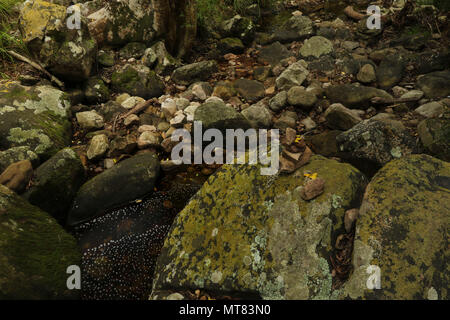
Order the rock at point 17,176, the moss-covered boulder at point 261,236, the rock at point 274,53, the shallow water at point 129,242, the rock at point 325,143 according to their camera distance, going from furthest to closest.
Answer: the rock at point 274,53 → the rock at point 325,143 → the rock at point 17,176 → the shallow water at point 129,242 → the moss-covered boulder at point 261,236

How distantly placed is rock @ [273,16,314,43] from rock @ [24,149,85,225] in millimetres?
5893

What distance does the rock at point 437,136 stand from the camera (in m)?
3.48

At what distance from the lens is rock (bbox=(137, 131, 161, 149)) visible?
4.56 metres

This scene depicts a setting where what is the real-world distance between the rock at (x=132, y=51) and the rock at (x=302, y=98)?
3652 millimetres

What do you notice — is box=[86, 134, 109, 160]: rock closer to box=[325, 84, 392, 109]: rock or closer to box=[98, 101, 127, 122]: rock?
box=[98, 101, 127, 122]: rock

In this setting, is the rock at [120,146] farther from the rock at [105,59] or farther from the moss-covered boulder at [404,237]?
the moss-covered boulder at [404,237]

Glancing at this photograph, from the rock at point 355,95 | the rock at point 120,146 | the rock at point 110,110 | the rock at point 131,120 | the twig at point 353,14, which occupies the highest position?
the twig at point 353,14

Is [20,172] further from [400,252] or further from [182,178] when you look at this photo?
[400,252]

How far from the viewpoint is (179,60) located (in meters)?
6.70

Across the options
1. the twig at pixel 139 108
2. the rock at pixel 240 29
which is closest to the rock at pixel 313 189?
the twig at pixel 139 108

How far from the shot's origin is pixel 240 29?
7445 millimetres

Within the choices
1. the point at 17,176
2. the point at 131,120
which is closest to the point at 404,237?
the point at 17,176

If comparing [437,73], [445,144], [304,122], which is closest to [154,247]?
[304,122]

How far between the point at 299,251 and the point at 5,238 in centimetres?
263
